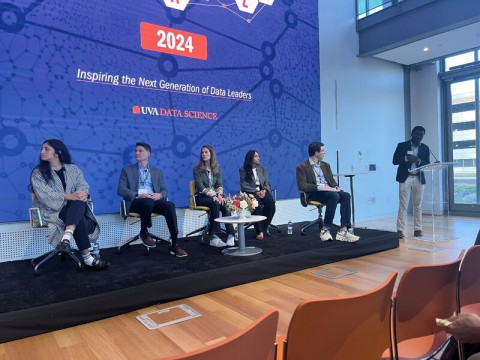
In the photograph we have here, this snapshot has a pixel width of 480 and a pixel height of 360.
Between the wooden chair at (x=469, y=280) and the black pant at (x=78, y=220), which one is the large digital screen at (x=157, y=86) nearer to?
the black pant at (x=78, y=220)

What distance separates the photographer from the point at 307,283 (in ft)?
10.4

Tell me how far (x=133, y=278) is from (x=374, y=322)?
2.14 metres

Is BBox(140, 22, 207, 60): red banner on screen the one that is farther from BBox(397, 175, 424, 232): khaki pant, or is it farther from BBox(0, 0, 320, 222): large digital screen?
BBox(397, 175, 424, 232): khaki pant

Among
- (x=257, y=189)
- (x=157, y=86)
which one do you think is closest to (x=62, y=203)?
(x=157, y=86)

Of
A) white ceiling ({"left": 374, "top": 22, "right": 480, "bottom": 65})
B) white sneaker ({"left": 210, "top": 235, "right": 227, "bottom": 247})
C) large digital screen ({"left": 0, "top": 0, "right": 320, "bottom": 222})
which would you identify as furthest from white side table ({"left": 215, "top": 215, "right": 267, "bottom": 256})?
white ceiling ({"left": 374, "top": 22, "right": 480, "bottom": 65})

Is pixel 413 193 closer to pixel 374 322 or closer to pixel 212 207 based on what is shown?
pixel 212 207

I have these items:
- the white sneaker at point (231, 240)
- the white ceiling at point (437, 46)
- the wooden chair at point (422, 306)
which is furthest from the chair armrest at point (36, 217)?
the white ceiling at point (437, 46)

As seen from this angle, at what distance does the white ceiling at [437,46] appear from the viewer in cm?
568

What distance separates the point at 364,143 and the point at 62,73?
5.34 metres

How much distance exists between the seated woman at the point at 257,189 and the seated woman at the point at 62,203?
1.98m

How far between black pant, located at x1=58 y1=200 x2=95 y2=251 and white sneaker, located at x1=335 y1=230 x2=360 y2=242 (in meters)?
2.76

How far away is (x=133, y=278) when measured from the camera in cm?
279

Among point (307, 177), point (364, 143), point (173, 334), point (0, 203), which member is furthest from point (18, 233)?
point (364, 143)

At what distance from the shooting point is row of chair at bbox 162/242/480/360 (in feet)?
2.72
